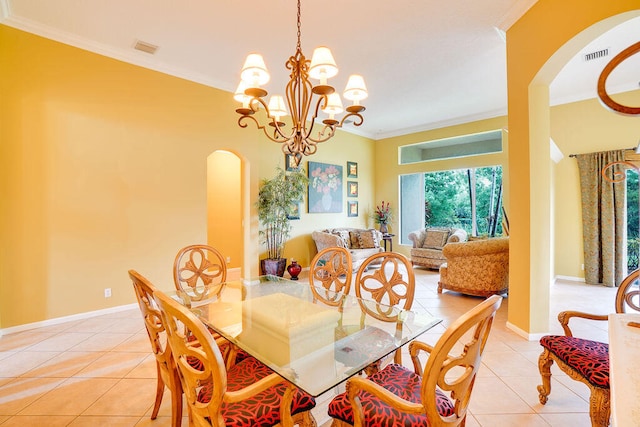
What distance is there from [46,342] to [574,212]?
766cm

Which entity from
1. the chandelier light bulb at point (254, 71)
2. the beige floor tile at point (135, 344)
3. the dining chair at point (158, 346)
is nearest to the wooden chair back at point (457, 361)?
the dining chair at point (158, 346)

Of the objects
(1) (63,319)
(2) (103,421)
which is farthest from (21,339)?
(2) (103,421)

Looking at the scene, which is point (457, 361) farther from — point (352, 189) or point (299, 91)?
point (352, 189)

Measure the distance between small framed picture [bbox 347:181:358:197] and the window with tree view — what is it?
3.96 ft

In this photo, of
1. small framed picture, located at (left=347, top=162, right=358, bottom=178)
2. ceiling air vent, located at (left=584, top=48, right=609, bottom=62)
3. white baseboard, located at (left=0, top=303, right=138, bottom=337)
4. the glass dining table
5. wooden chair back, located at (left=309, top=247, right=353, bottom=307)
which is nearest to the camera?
the glass dining table

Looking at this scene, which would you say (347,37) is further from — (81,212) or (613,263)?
(613,263)

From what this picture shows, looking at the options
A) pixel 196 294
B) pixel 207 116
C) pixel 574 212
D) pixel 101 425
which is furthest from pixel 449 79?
pixel 101 425

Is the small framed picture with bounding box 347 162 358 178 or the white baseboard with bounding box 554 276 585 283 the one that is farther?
the small framed picture with bounding box 347 162 358 178

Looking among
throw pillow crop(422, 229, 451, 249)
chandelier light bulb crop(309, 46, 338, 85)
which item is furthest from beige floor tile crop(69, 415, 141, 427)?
throw pillow crop(422, 229, 451, 249)

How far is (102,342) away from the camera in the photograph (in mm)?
2859

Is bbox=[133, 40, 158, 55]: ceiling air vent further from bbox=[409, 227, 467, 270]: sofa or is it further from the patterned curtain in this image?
the patterned curtain

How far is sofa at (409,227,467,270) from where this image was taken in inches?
240

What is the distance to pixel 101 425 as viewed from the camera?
1.77 metres

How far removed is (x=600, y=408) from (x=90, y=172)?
15.9 feet
